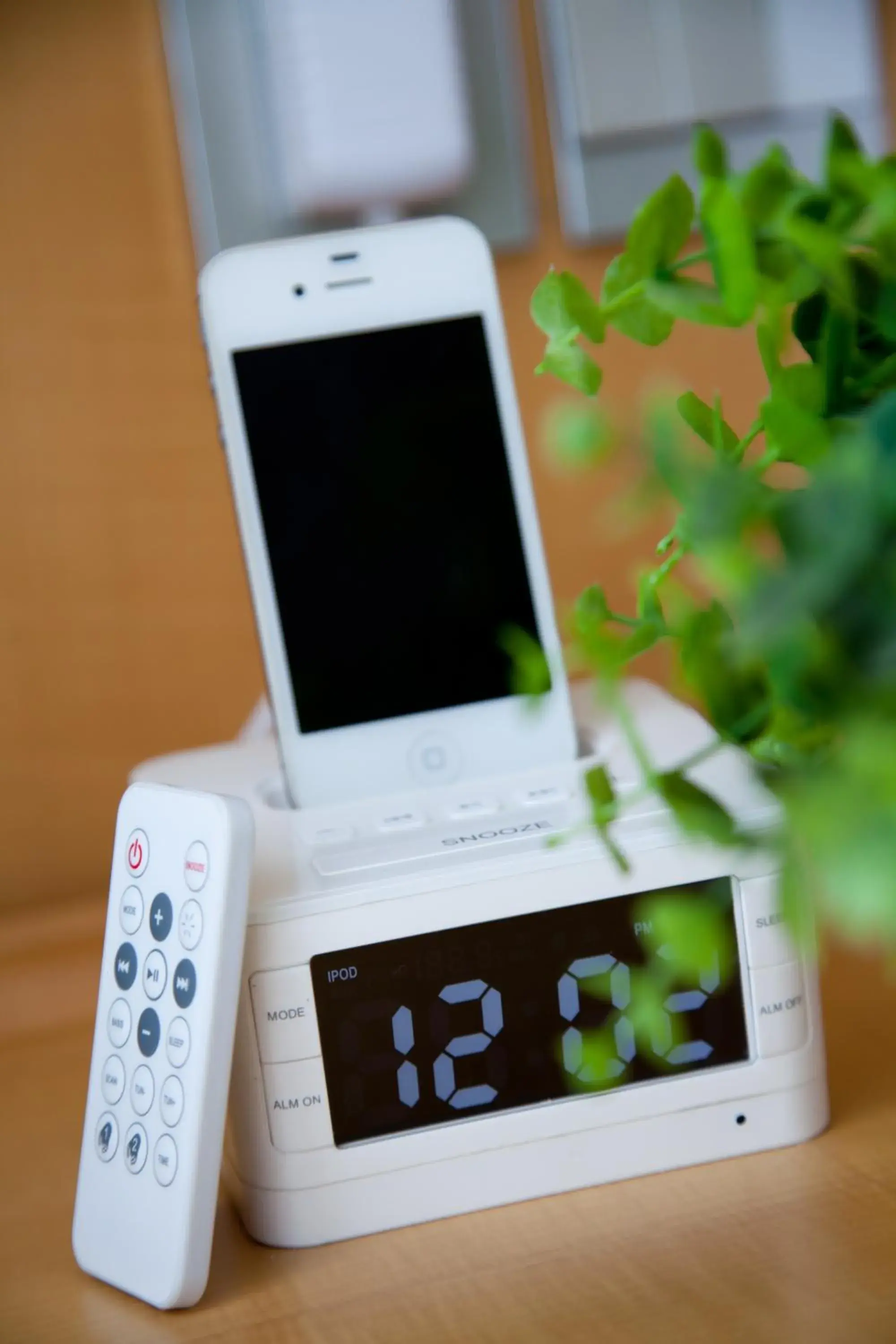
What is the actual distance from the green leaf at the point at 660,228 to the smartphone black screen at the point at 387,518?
0.32 meters

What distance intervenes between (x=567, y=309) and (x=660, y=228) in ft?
0.08

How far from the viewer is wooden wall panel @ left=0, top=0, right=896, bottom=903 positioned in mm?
708

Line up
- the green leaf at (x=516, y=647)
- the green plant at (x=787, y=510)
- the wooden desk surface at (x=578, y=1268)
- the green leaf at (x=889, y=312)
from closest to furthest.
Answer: the green plant at (x=787, y=510)
the green leaf at (x=889, y=312)
the wooden desk surface at (x=578, y=1268)
the green leaf at (x=516, y=647)

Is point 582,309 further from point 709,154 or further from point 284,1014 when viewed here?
point 284,1014

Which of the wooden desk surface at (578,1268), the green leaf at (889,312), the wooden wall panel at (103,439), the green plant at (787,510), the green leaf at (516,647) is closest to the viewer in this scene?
the green plant at (787,510)

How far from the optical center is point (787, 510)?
181mm

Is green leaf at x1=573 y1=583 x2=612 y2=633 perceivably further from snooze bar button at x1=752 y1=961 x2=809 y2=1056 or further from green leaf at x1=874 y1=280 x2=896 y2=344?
snooze bar button at x1=752 y1=961 x2=809 y2=1056

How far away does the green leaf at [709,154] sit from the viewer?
26cm

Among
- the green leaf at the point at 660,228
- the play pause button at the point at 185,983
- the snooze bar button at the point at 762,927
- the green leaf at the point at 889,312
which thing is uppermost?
the green leaf at the point at 660,228

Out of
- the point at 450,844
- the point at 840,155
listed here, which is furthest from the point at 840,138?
the point at 450,844

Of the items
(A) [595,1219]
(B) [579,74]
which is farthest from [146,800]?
(B) [579,74]

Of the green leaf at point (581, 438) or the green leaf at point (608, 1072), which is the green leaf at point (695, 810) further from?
the green leaf at point (608, 1072)

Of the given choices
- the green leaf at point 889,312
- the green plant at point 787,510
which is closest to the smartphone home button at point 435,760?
the green plant at point 787,510

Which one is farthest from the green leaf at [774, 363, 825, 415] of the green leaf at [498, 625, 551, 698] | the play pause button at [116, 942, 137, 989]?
the play pause button at [116, 942, 137, 989]
